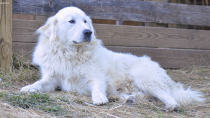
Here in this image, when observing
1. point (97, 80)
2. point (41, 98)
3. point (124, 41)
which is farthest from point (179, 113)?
point (124, 41)

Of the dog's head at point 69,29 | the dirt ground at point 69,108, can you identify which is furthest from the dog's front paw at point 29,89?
the dog's head at point 69,29

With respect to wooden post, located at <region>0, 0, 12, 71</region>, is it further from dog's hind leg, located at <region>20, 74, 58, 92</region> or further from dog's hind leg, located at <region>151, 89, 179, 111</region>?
dog's hind leg, located at <region>151, 89, 179, 111</region>

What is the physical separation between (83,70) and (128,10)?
2.39 m

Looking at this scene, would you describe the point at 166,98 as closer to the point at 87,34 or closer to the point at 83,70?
the point at 83,70

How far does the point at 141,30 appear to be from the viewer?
4961mm

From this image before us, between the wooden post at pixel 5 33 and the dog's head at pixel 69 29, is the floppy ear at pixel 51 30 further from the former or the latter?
the wooden post at pixel 5 33

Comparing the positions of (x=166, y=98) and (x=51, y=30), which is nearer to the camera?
(x=166, y=98)

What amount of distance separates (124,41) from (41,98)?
2.88m

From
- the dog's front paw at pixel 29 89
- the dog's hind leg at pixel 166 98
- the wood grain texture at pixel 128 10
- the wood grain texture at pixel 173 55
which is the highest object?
the wood grain texture at pixel 128 10

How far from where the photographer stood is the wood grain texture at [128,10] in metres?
4.32

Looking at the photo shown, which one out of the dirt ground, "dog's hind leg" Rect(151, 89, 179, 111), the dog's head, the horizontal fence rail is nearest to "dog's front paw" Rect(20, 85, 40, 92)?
the dirt ground

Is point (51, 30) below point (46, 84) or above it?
above

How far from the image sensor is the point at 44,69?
3.24 m

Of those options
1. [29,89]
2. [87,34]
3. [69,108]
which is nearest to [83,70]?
[87,34]
